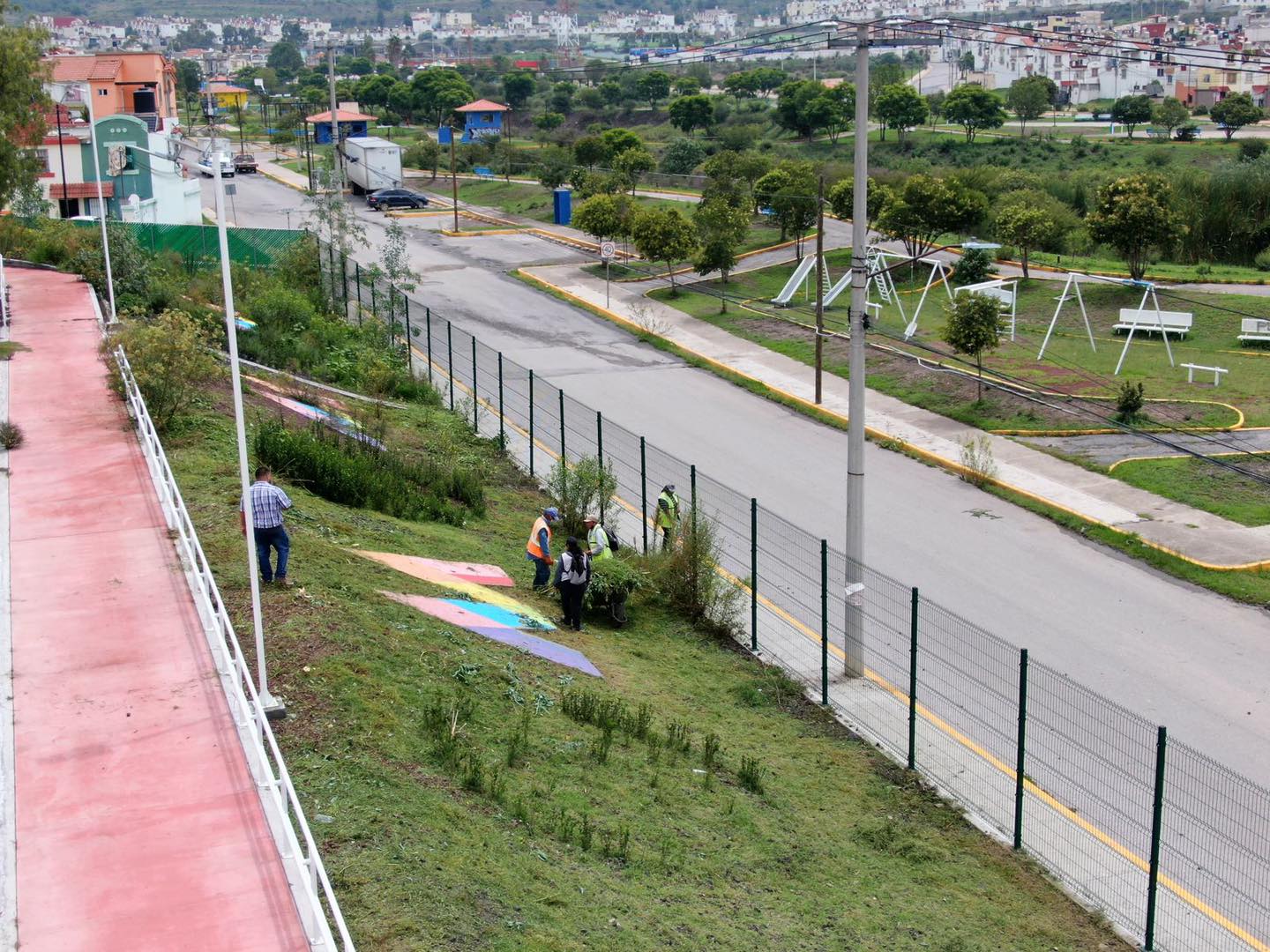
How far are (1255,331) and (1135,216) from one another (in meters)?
5.46

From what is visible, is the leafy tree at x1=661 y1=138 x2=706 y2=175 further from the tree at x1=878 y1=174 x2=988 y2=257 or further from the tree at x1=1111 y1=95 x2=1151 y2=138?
the tree at x1=878 y1=174 x2=988 y2=257

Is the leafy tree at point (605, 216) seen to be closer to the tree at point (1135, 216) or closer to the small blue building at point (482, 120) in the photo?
the tree at point (1135, 216)

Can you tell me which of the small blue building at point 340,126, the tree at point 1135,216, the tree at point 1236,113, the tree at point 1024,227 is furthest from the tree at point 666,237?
the tree at point 1236,113

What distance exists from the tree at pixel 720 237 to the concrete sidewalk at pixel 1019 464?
9.38ft

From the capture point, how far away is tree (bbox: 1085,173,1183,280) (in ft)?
121

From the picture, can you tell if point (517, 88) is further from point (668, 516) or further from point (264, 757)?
point (264, 757)

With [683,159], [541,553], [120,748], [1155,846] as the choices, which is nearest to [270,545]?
[120,748]

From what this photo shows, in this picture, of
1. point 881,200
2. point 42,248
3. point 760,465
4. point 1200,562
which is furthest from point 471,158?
point 1200,562

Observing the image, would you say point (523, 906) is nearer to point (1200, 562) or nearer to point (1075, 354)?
point (1200, 562)

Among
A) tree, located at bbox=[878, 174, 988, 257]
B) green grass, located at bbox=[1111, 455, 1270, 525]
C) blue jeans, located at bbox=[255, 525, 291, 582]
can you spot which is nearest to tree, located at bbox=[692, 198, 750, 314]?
tree, located at bbox=[878, 174, 988, 257]

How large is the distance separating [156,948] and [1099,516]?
17599mm

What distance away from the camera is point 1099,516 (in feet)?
74.3

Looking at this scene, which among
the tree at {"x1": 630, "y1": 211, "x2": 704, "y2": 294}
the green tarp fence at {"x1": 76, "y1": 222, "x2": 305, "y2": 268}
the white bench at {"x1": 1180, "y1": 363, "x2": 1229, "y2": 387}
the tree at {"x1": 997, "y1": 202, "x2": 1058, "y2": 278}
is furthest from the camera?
the tree at {"x1": 630, "y1": 211, "x2": 704, "y2": 294}

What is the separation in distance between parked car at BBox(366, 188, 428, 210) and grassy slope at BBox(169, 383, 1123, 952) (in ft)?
170
